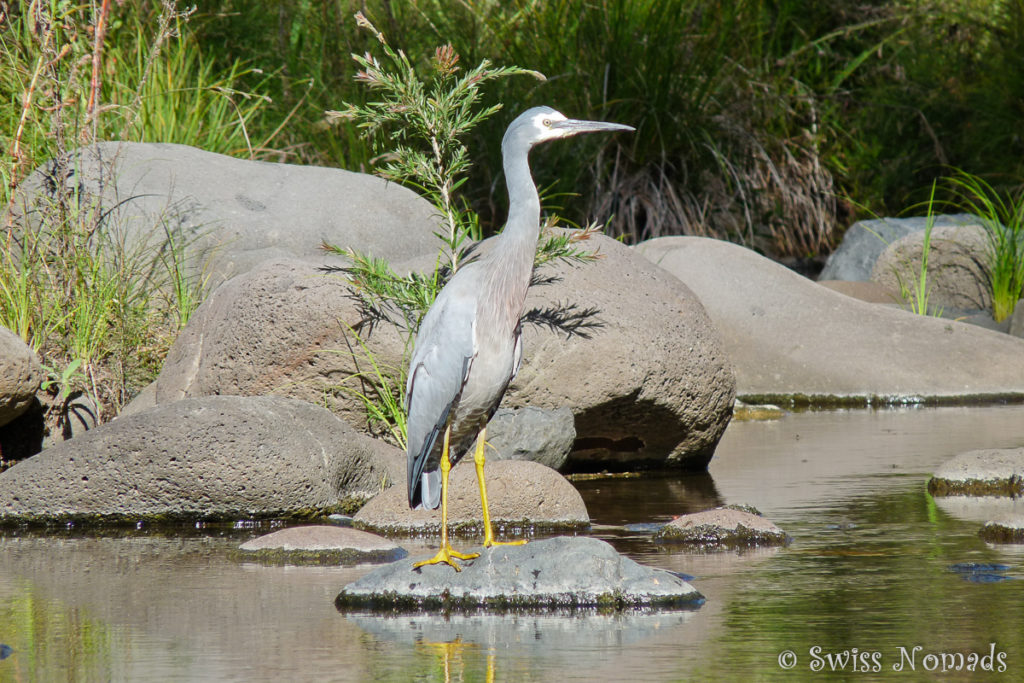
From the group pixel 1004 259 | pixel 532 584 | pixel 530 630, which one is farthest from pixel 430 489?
pixel 1004 259

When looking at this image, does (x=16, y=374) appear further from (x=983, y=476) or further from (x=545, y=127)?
(x=983, y=476)

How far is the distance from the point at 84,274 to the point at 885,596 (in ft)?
17.4

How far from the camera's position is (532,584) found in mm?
4637

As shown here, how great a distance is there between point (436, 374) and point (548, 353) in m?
2.03

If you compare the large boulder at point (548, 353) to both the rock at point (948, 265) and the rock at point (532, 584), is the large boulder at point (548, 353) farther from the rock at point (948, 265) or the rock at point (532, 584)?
the rock at point (948, 265)

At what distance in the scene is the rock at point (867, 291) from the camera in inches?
527

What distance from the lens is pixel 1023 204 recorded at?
1283 centimetres

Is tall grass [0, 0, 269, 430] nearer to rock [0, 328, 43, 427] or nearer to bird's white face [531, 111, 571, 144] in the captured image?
rock [0, 328, 43, 427]

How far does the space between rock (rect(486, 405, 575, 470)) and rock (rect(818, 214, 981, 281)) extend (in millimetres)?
7875

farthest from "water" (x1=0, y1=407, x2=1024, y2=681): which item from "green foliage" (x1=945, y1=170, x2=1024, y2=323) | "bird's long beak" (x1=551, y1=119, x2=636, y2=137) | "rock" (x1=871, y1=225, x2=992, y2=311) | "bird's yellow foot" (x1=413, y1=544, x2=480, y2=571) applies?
"rock" (x1=871, y1=225, x2=992, y2=311)

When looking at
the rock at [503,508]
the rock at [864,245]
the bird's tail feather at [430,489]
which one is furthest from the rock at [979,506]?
the rock at [864,245]

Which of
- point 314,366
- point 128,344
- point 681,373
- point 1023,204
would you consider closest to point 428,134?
point 314,366

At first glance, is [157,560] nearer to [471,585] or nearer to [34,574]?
[34,574]

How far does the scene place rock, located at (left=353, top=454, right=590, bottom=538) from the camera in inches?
245
